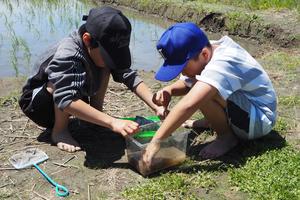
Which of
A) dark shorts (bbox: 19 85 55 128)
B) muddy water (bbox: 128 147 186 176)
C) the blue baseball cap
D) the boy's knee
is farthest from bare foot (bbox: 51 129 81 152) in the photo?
the blue baseball cap

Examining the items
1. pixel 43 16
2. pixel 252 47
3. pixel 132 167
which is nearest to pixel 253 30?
pixel 252 47

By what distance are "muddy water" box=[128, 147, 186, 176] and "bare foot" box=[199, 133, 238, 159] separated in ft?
0.56

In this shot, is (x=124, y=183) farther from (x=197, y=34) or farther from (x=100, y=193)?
(x=197, y=34)

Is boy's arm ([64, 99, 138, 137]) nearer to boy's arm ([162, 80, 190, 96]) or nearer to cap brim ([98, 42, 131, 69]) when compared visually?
cap brim ([98, 42, 131, 69])

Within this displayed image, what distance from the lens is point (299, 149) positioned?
2770 mm

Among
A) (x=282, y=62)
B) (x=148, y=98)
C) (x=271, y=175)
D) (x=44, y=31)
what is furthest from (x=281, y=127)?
(x=44, y=31)

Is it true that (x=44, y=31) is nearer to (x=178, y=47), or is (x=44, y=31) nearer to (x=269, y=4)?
Result: (x=269, y=4)

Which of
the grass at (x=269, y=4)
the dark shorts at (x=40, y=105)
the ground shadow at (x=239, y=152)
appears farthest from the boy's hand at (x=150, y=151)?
the grass at (x=269, y=4)

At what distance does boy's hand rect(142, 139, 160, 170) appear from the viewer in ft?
7.98

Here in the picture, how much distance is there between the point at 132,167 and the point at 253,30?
4.72m

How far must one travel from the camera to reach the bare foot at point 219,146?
2760 mm

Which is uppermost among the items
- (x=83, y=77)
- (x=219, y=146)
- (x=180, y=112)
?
(x=180, y=112)

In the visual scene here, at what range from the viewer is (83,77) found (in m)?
2.79

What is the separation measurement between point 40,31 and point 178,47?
5.23 meters
